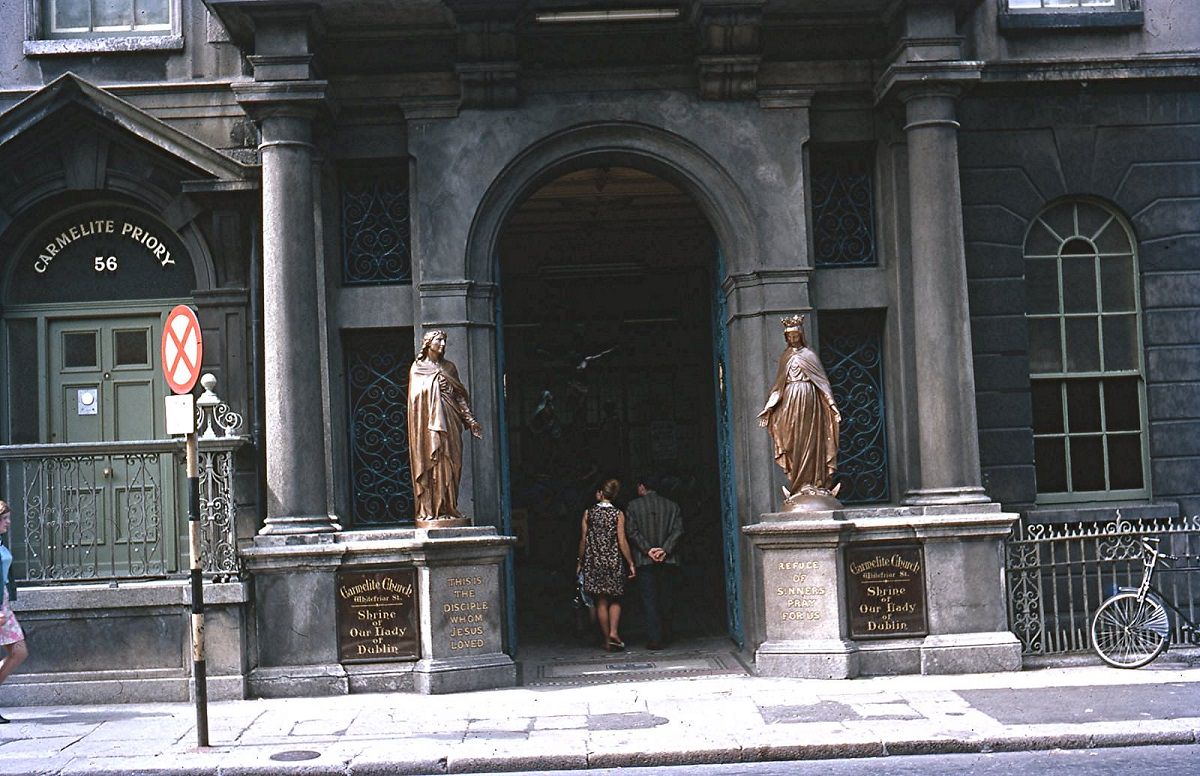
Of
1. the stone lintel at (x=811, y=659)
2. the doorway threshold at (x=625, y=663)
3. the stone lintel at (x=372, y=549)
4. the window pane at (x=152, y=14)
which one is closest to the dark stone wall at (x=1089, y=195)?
the stone lintel at (x=811, y=659)

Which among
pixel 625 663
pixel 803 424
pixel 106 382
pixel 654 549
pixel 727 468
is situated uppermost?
pixel 106 382

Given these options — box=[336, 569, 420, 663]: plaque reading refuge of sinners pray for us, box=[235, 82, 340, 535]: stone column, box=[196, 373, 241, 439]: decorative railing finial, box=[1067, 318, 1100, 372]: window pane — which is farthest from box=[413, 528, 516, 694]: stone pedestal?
box=[1067, 318, 1100, 372]: window pane

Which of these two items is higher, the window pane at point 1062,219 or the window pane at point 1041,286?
the window pane at point 1062,219

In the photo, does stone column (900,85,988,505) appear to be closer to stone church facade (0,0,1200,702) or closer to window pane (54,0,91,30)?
stone church facade (0,0,1200,702)

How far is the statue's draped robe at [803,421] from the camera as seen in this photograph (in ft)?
44.3

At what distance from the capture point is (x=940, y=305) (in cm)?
1398

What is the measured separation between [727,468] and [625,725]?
4.68 meters

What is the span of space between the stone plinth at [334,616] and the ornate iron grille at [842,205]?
15.8 feet

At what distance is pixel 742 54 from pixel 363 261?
444cm

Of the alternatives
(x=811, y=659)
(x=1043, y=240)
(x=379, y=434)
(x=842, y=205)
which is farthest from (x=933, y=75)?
(x=379, y=434)

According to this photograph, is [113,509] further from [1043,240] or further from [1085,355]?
[1085,355]

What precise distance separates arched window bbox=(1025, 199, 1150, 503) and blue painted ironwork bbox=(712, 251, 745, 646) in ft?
10.9

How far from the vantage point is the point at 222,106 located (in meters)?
15.0

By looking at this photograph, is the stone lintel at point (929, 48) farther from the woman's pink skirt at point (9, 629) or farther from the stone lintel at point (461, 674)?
the woman's pink skirt at point (9, 629)
